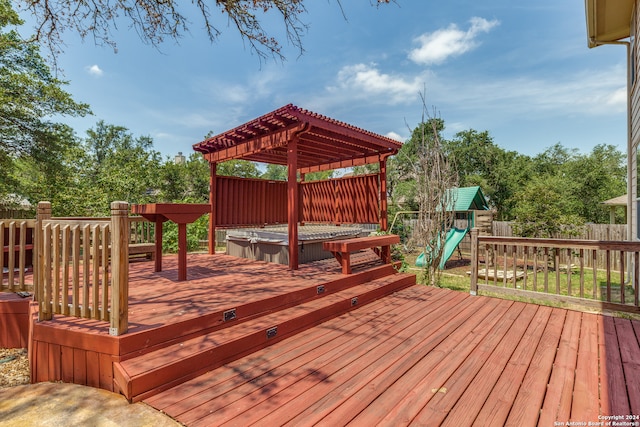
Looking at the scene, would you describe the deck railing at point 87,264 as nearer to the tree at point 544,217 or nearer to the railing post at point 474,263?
the railing post at point 474,263

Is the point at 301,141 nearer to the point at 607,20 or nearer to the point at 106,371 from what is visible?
the point at 106,371

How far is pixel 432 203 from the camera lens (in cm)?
561

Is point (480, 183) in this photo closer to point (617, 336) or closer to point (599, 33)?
point (599, 33)

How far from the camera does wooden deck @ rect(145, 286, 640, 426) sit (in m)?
1.71

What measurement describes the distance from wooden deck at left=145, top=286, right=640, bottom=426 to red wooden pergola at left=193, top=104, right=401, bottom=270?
233cm

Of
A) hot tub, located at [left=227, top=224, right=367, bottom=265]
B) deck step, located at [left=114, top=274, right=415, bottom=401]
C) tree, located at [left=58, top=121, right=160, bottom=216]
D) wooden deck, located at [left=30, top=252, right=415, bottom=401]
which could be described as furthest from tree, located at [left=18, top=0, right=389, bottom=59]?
tree, located at [left=58, top=121, right=160, bottom=216]

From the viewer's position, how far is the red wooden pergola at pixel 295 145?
15.1ft

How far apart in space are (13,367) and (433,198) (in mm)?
6399

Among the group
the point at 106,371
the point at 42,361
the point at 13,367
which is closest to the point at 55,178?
the point at 13,367

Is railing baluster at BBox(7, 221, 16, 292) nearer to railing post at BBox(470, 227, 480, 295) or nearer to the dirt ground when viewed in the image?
the dirt ground

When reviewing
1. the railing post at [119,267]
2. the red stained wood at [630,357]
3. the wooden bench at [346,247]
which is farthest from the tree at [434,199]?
the railing post at [119,267]

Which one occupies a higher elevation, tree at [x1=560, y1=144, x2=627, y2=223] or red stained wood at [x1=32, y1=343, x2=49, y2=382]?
tree at [x1=560, y1=144, x2=627, y2=223]

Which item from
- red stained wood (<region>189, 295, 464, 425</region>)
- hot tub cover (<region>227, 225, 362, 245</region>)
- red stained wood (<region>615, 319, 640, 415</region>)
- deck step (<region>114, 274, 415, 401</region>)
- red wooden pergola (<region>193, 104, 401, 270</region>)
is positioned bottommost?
red stained wood (<region>615, 319, 640, 415</region>)

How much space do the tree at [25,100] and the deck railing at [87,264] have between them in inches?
379
